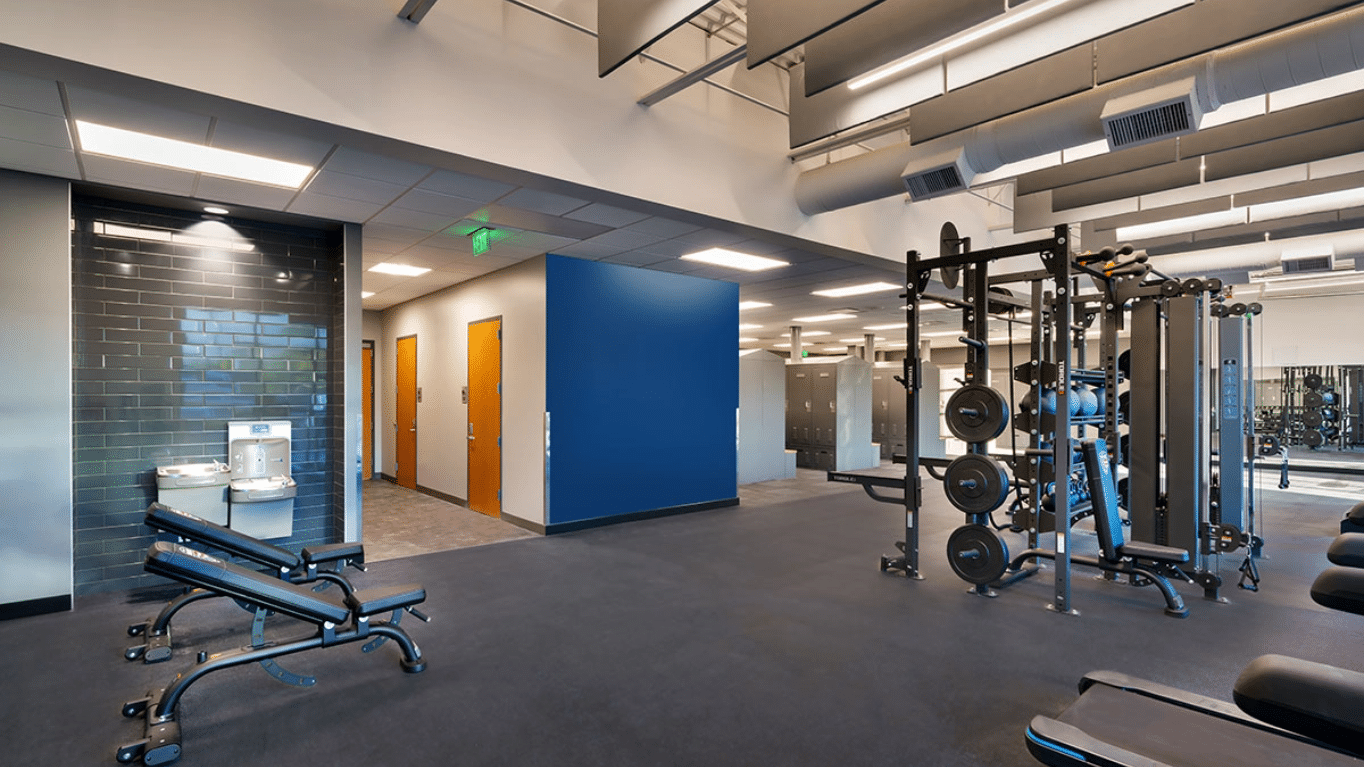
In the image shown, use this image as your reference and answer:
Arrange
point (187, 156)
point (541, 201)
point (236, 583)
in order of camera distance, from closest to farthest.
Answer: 1. point (236, 583)
2. point (187, 156)
3. point (541, 201)

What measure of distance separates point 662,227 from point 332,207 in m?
2.71

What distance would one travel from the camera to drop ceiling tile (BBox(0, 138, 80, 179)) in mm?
3764

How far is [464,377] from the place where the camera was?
317 inches

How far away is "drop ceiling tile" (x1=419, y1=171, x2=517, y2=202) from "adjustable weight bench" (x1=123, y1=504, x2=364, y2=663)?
8.54 feet

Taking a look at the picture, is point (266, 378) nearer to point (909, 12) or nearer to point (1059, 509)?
point (909, 12)

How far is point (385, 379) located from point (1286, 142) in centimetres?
1140

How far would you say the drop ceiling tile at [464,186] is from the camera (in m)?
4.34

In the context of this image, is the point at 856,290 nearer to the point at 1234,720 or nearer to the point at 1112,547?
the point at 1112,547

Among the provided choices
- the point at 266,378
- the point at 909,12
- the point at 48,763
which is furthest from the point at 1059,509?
the point at 266,378

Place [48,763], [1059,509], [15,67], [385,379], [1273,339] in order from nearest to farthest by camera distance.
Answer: [48,763], [15,67], [1059,509], [385,379], [1273,339]

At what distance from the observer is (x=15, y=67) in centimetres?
282

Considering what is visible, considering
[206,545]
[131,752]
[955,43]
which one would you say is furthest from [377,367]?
[955,43]

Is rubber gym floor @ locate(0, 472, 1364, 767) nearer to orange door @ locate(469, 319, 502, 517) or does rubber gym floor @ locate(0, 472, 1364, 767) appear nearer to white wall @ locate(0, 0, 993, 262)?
orange door @ locate(469, 319, 502, 517)

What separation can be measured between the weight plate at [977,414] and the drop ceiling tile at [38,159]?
19.7 ft
